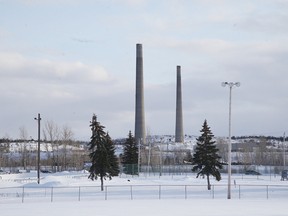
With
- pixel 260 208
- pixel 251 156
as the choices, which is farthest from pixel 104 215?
pixel 251 156

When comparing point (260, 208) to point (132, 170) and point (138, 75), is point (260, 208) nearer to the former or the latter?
point (132, 170)

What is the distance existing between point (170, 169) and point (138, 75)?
21.3 metres

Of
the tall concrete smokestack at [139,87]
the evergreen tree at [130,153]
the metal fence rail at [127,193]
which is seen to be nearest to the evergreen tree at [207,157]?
the metal fence rail at [127,193]

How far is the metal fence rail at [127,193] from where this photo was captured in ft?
152

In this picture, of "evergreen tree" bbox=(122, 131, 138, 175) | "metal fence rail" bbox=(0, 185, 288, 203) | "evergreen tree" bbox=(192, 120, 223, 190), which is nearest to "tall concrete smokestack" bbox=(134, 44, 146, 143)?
"evergreen tree" bbox=(122, 131, 138, 175)

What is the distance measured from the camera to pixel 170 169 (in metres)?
106

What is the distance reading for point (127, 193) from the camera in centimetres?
5194

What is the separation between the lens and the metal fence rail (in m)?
46.3

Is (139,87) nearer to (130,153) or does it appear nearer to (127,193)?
(130,153)

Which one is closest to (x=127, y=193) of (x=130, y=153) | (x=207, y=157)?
(x=207, y=157)

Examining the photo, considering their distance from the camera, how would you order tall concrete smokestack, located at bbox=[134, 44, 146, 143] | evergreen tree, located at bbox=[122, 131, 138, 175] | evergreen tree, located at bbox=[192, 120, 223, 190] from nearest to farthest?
evergreen tree, located at bbox=[192, 120, 223, 190], evergreen tree, located at bbox=[122, 131, 138, 175], tall concrete smokestack, located at bbox=[134, 44, 146, 143]

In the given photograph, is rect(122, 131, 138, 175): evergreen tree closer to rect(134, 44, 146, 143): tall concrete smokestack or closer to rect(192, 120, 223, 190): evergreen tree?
rect(134, 44, 146, 143): tall concrete smokestack

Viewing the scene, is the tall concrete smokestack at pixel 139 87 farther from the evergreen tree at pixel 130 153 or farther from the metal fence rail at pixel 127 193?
the metal fence rail at pixel 127 193

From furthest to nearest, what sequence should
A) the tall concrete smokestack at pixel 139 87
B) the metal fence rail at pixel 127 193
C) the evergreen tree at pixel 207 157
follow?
the tall concrete smokestack at pixel 139 87 → the evergreen tree at pixel 207 157 → the metal fence rail at pixel 127 193
